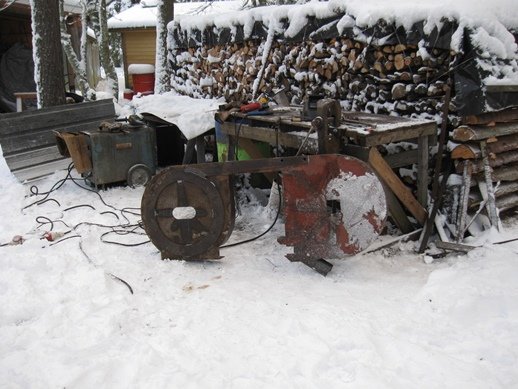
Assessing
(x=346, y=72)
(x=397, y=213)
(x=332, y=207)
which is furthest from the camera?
(x=346, y=72)

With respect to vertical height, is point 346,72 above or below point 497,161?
above

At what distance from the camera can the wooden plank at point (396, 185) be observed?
4.29 meters

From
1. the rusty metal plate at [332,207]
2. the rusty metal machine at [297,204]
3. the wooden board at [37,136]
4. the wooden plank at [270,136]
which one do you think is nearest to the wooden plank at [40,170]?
the wooden board at [37,136]

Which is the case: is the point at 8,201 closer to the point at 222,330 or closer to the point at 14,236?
the point at 14,236

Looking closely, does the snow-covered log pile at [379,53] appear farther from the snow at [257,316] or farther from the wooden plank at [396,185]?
the wooden plank at [396,185]

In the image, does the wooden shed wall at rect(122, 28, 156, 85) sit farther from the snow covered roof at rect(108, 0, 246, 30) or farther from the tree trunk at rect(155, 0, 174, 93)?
the tree trunk at rect(155, 0, 174, 93)

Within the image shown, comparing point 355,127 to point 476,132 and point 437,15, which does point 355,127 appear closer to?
point 476,132

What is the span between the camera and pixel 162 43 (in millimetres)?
11695

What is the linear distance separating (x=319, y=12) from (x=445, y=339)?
14.4ft

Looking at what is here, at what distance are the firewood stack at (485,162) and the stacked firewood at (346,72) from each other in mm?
358

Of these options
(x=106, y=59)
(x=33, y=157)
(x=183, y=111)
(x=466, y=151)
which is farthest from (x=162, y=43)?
(x=466, y=151)

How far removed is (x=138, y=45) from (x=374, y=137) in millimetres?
20048

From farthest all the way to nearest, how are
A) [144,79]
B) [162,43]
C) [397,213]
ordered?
[144,79], [162,43], [397,213]

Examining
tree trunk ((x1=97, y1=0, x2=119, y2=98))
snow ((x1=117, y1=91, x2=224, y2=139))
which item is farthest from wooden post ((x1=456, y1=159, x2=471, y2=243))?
tree trunk ((x1=97, y1=0, x2=119, y2=98))
